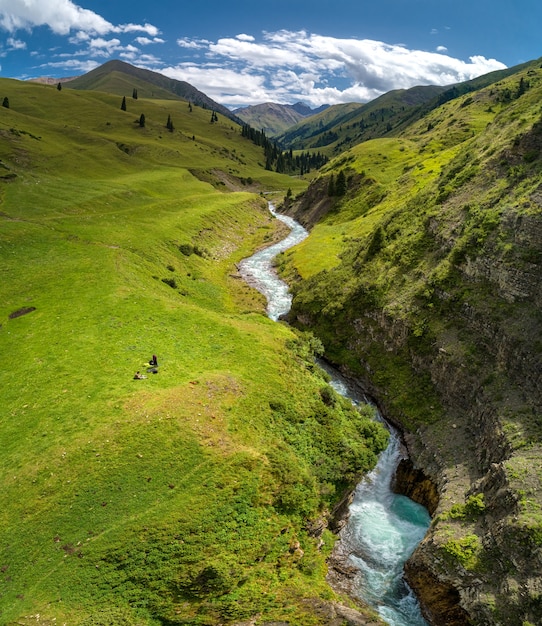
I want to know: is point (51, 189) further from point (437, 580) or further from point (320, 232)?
point (437, 580)

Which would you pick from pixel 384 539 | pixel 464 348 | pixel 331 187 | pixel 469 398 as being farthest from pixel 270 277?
pixel 384 539

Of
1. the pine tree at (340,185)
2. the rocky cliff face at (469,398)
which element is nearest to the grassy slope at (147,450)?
the rocky cliff face at (469,398)

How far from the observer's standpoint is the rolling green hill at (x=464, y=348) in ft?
95.0

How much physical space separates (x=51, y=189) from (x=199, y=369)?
258 feet

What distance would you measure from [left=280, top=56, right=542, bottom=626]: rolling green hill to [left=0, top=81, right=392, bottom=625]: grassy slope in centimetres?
858

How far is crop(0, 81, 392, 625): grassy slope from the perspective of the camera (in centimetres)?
2598

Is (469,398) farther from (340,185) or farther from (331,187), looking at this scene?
(331,187)

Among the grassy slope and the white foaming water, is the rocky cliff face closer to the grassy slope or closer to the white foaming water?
the grassy slope

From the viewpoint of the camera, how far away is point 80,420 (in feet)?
113

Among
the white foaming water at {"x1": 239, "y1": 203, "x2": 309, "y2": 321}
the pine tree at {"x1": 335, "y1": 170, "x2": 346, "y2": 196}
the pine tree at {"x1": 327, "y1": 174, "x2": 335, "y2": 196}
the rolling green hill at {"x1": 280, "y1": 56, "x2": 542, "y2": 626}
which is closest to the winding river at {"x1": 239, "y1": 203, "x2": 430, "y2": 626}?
the rolling green hill at {"x1": 280, "y1": 56, "x2": 542, "y2": 626}

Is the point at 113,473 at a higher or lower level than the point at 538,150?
lower

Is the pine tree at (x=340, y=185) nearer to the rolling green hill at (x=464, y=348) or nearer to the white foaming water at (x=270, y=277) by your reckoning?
the white foaming water at (x=270, y=277)

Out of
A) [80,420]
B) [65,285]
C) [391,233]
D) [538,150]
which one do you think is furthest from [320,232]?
[80,420]

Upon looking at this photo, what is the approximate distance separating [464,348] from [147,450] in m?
35.9
